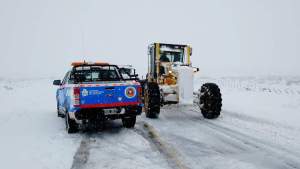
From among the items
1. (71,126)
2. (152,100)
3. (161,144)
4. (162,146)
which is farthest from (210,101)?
(71,126)

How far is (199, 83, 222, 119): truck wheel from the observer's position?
41.4 feet

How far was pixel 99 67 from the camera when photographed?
11.7 meters

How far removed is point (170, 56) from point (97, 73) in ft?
15.2

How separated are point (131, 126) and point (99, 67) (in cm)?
210

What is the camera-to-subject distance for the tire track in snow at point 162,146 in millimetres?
7030

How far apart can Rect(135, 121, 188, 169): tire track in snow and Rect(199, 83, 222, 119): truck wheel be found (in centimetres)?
228

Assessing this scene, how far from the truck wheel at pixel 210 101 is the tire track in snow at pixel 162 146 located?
228 centimetres

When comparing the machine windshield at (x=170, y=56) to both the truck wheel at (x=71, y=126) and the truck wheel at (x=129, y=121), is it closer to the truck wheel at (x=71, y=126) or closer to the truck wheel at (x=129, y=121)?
the truck wheel at (x=129, y=121)

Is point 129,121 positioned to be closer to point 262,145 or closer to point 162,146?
point 162,146

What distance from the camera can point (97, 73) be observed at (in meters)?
11.7

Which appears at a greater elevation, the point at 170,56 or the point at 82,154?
the point at 170,56

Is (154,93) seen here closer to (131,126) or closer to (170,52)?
(131,126)

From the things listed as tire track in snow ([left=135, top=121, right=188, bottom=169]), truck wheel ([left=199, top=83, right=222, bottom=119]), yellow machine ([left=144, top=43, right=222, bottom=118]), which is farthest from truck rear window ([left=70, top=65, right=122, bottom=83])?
truck wheel ([left=199, top=83, right=222, bottom=119])

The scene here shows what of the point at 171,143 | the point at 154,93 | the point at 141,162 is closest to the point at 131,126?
the point at 154,93
